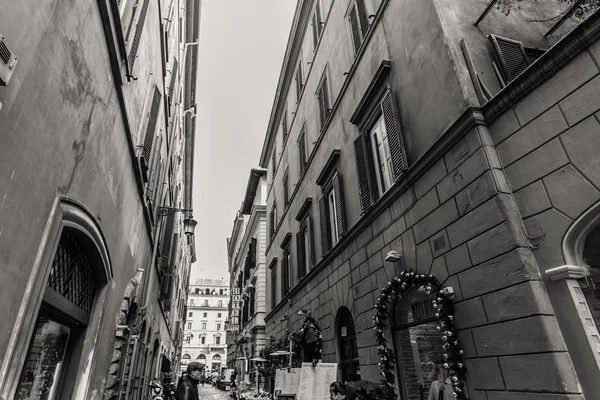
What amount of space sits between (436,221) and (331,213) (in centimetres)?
515

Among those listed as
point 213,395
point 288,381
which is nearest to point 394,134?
point 288,381

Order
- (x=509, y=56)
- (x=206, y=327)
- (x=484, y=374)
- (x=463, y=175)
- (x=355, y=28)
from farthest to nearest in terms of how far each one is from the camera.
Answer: (x=206, y=327), (x=355, y=28), (x=509, y=56), (x=463, y=175), (x=484, y=374)

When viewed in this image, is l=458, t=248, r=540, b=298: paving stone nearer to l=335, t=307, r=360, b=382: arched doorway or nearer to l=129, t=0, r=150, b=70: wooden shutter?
l=335, t=307, r=360, b=382: arched doorway

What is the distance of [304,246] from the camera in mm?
13109

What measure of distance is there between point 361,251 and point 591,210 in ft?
15.8

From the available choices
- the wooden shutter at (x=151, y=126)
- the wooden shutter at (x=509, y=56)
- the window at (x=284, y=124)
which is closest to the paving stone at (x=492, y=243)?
the wooden shutter at (x=509, y=56)

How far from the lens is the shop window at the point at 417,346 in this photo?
18.6ft

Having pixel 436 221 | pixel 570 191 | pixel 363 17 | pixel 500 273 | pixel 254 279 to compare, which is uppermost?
pixel 363 17

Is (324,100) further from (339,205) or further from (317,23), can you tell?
(339,205)

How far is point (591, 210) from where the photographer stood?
3.61m

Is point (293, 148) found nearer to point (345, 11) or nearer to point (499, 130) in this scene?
point (345, 11)

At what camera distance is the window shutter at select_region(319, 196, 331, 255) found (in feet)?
33.7

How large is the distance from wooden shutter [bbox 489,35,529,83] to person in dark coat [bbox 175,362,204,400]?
638 centimetres

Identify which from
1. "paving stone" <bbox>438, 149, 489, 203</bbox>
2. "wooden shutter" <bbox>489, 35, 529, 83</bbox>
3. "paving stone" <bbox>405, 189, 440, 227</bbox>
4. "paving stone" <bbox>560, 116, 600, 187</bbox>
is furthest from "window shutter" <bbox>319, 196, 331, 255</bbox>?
"paving stone" <bbox>560, 116, 600, 187</bbox>
